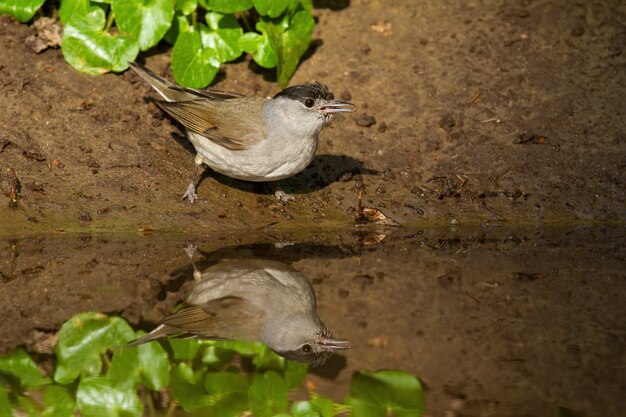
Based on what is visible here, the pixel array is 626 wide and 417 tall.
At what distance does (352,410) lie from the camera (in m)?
4.52

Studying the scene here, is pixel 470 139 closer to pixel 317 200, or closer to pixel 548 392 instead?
pixel 317 200

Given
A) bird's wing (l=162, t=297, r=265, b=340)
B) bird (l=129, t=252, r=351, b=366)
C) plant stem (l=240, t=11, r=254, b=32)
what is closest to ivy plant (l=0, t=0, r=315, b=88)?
plant stem (l=240, t=11, r=254, b=32)

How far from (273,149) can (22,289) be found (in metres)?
2.21

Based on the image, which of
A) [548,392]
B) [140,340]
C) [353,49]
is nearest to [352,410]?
[548,392]

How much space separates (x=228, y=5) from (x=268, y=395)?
425cm

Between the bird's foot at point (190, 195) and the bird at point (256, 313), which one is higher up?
the bird at point (256, 313)

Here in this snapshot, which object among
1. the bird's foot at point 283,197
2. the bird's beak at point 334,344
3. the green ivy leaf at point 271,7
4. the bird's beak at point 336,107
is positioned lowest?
the bird's foot at point 283,197

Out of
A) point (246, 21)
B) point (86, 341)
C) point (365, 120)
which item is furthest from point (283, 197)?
point (86, 341)

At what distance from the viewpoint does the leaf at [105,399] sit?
4.49 metres

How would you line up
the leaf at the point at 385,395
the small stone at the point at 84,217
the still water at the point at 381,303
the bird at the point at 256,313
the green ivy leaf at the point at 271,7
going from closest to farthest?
the leaf at the point at 385,395, the still water at the point at 381,303, the bird at the point at 256,313, the small stone at the point at 84,217, the green ivy leaf at the point at 271,7

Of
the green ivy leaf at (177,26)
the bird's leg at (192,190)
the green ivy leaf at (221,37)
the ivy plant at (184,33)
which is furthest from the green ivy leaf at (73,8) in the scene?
the bird's leg at (192,190)

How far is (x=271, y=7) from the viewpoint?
7949 millimetres

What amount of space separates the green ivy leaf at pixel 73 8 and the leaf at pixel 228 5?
110 centimetres

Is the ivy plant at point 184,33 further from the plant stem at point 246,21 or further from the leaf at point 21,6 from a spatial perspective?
the plant stem at point 246,21
